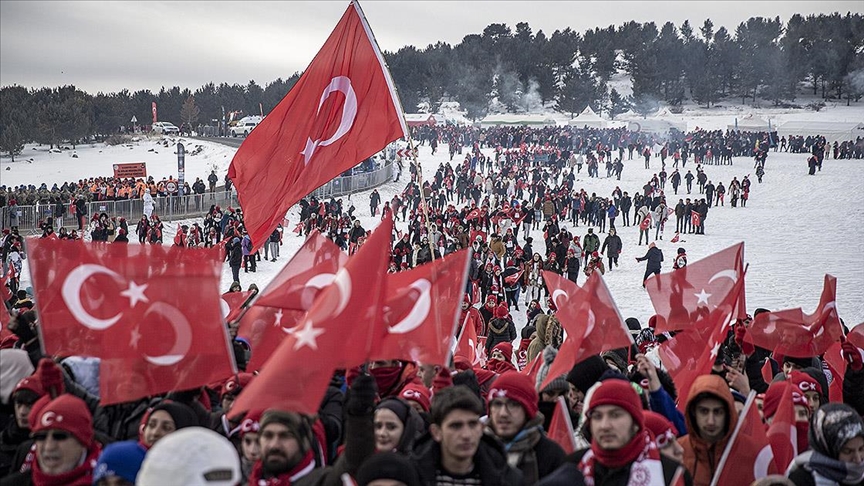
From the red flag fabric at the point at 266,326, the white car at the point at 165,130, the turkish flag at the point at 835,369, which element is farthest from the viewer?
the white car at the point at 165,130

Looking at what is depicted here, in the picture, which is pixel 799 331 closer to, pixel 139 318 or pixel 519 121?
pixel 139 318

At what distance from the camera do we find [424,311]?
5.24 metres

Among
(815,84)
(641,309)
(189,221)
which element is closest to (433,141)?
(189,221)

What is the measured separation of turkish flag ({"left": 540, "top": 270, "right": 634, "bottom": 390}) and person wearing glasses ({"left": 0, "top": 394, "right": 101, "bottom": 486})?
290 cm

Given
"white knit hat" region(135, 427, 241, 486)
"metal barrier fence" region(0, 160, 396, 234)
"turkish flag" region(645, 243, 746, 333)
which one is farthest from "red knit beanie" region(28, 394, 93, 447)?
"metal barrier fence" region(0, 160, 396, 234)

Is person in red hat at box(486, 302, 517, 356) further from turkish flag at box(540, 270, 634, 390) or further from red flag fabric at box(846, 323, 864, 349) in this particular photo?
turkish flag at box(540, 270, 634, 390)

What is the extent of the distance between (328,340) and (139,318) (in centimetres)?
118

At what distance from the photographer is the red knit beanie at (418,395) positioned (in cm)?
538

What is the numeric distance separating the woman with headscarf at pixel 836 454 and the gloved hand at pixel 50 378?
3.64 metres

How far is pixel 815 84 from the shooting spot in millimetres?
94312

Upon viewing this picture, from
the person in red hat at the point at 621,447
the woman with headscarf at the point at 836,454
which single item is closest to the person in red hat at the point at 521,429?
the person in red hat at the point at 621,447

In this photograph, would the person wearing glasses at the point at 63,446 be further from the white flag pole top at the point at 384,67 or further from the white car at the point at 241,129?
the white car at the point at 241,129

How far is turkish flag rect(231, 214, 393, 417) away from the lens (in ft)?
12.9

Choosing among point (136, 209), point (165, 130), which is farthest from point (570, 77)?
point (136, 209)
